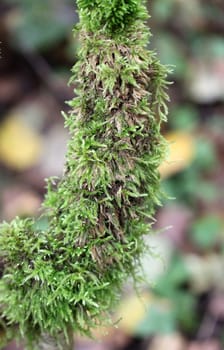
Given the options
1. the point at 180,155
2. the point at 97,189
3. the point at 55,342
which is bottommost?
the point at 55,342

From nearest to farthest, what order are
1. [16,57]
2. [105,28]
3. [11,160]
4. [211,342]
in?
[105,28]
[211,342]
[11,160]
[16,57]

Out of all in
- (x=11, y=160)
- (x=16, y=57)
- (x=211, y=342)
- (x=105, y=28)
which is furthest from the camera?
(x=16, y=57)

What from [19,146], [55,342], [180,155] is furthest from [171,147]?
[55,342]

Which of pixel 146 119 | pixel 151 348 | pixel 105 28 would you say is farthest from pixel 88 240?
pixel 151 348

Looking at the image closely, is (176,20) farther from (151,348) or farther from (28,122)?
(151,348)

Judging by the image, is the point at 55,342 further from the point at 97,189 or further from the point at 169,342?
the point at 169,342

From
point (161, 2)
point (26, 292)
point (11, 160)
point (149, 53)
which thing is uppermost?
point (161, 2)

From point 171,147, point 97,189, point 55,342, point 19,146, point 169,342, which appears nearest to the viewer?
point 97,189

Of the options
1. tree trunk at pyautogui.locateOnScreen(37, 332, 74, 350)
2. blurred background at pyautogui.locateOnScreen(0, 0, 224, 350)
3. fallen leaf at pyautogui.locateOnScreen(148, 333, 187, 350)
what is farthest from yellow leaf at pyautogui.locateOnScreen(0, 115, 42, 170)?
tree trunk at pyautogui.locateOnScreen(37, 332, 74, 350)
